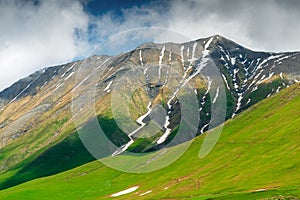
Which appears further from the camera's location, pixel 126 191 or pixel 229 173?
pixel 126 191

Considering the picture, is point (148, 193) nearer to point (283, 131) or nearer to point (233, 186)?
point (233, 186)

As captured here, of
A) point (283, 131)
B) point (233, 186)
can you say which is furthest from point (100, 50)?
point (283, 131)

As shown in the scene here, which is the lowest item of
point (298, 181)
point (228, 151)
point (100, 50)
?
point (298, 181)

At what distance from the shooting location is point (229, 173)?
132 meters

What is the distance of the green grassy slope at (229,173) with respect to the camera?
109275mm

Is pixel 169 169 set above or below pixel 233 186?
above

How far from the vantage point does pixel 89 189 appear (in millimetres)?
179500

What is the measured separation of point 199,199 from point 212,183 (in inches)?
1024

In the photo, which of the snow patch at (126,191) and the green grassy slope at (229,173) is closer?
the green grassy slope at (229,173)

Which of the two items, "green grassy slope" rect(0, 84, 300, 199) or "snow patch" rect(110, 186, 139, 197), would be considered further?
"snow patch" rect(110, 186, 139, 197)

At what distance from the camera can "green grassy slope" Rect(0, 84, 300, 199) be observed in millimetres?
109275

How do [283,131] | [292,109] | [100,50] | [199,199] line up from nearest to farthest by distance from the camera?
[100,50], [199,199], [283,131], [292,109]

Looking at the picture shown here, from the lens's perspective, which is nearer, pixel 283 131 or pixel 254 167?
pixel 254 167

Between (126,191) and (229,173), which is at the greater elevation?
(126,191)
